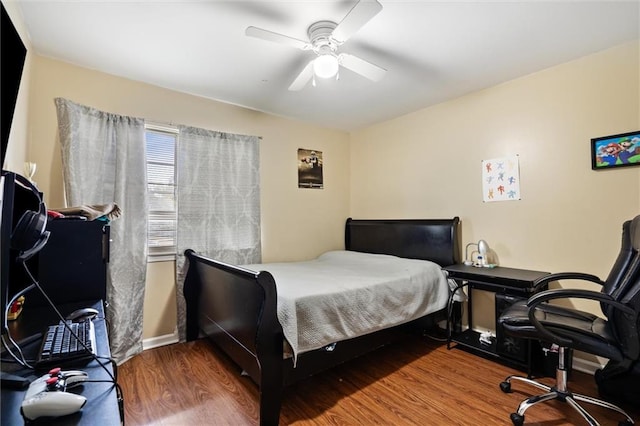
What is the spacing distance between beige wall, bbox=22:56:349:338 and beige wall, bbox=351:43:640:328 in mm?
1049

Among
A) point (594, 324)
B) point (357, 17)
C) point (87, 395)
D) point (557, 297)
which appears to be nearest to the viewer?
point (87, 395)

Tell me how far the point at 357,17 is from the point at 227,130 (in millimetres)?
2076

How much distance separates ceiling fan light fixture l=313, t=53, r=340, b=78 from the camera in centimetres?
191

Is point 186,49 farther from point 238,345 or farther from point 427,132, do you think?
point 427,132

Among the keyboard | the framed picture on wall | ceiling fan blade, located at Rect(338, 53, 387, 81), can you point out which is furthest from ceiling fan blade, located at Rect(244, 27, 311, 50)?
the framed picture on wall

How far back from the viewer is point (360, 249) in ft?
13.1

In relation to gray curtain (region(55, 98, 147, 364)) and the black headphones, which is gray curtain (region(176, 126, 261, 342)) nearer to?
gray curtain (region(55, 98, 147, 364))

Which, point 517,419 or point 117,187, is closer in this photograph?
point 517,419

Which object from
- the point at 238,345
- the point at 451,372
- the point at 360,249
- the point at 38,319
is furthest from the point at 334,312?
the point at 360,249

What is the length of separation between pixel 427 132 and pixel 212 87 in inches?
91.5

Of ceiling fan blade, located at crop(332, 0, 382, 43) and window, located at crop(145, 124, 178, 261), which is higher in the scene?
ceiling fan blade, located at crop(332, 0, 382, 43)

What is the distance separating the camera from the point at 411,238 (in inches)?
134

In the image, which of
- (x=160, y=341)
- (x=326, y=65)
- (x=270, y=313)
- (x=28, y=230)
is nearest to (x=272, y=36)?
(x=326, y=65)

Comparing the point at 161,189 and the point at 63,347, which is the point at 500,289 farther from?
the point at 161,189
